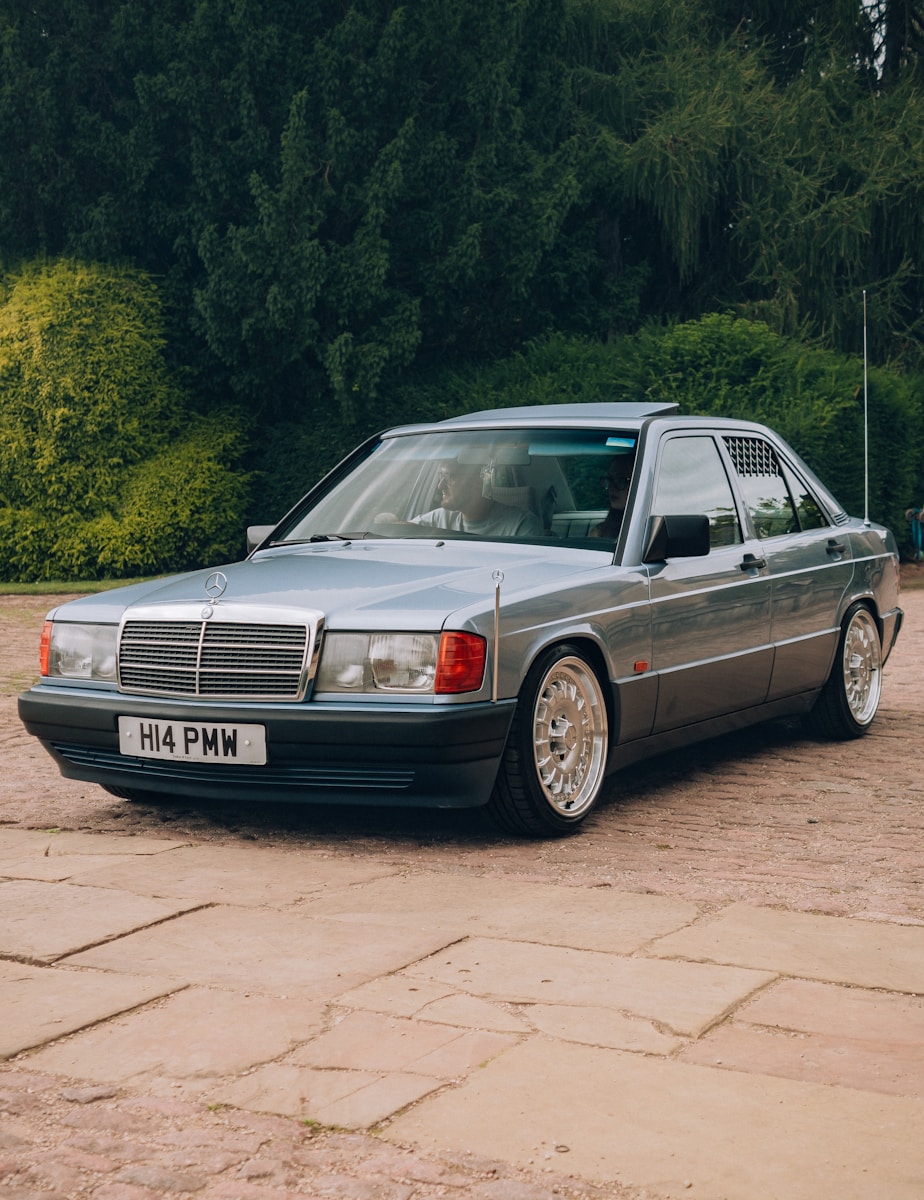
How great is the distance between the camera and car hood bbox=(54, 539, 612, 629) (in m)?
5.68

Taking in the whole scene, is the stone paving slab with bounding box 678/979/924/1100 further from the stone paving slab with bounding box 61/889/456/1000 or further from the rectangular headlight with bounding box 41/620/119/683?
the rectangular headlight with bounding box 41/620/119/683

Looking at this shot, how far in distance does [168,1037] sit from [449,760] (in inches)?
76.4

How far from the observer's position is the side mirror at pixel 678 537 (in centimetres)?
653

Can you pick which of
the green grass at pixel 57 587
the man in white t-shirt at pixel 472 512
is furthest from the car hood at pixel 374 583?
the green grass at pixel 57 587

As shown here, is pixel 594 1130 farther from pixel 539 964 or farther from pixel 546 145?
pixel 546 145

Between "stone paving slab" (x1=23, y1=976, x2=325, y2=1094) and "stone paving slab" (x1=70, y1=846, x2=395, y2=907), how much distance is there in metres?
1.03

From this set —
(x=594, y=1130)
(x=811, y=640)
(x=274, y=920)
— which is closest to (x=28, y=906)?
(x=274, y=920)

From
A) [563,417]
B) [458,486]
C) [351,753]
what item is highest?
[563,417]

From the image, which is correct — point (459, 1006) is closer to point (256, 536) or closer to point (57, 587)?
point (256, 536)

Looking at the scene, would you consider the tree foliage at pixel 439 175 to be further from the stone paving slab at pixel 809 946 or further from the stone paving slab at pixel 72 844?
the stone paving slab at pixel 809 946

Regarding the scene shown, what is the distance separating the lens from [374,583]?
5980 mm

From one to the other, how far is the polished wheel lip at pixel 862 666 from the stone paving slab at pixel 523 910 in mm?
3607

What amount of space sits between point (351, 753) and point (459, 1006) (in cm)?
173

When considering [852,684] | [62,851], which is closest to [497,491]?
[62,851]
